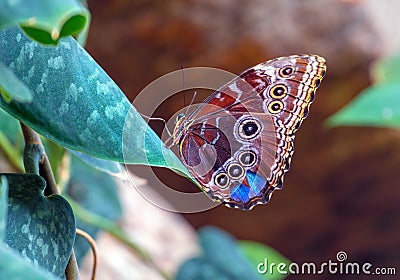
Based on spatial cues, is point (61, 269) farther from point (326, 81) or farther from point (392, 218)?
point (392, 218)

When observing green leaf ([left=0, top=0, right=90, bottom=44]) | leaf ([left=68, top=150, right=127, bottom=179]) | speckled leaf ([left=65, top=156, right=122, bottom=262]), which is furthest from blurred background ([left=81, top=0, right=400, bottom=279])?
green leaf ([left=0, top=0, right=90, bottom=44])

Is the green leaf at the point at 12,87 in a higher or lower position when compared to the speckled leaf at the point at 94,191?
higher

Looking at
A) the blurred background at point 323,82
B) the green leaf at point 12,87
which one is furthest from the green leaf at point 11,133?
the blurred background at point 323,82

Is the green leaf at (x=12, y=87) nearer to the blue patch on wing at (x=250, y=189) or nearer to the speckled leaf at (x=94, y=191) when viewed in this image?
the blue patch on wing at (x=250, y=189)

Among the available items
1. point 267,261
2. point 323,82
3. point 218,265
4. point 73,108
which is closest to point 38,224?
point 73,108

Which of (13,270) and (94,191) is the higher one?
(13,270)

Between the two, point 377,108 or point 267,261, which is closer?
point 377,108

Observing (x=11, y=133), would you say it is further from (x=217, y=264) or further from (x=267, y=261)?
(x=267, y=261)
